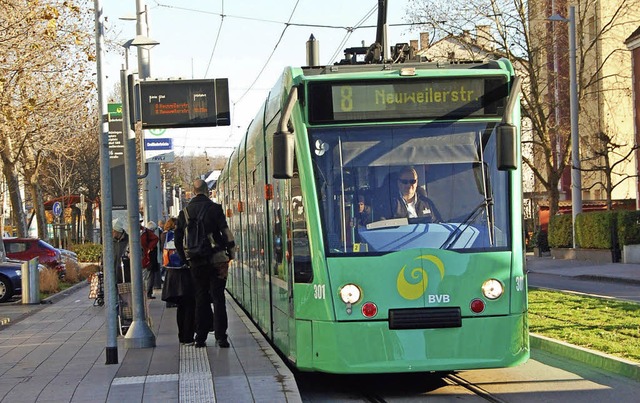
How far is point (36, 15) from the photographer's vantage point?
21.6 metres

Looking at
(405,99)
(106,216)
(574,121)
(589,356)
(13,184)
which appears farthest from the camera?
(574,121)

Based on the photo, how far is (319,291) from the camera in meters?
9.39

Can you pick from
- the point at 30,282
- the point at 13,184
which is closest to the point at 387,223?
the point at 30,282

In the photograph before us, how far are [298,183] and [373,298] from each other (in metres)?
1.27

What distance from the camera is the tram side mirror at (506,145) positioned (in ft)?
30.3

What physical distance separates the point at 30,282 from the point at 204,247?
1433 cm

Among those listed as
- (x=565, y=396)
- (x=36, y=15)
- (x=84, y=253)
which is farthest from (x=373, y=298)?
(x=84, y=253)

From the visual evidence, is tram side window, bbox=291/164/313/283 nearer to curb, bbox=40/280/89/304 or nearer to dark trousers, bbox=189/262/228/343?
dark trousers, bbox=189/262/228/343

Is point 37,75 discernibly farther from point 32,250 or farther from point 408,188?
point 408,188

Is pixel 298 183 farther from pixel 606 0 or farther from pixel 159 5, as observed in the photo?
pixel 606 0

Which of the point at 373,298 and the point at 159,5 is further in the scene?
the point at 159,5

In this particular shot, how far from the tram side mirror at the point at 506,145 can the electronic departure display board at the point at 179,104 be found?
161 inches

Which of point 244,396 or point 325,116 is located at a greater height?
point 325,116

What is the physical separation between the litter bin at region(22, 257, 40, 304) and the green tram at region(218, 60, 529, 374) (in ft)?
53.2
